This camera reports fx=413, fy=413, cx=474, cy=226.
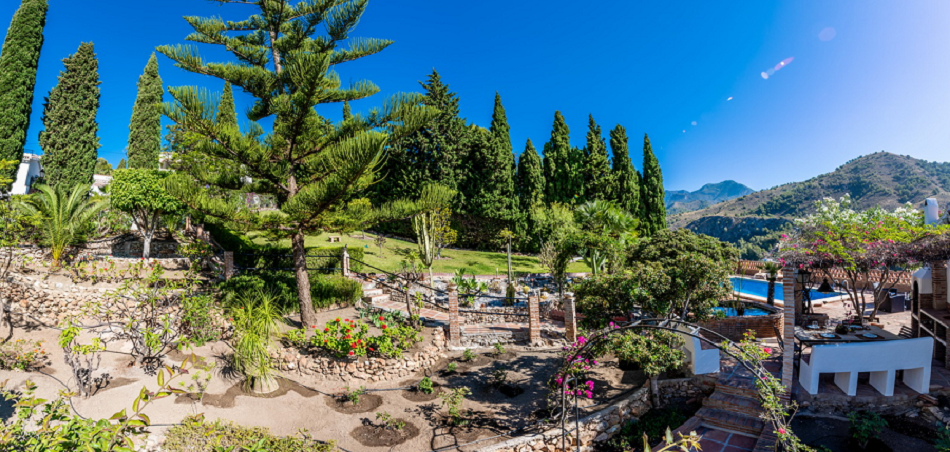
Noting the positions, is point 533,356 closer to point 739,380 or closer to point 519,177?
point 739,380

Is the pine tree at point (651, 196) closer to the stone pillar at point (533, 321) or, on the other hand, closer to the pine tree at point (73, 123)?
the stone pillar at point (533, 321)

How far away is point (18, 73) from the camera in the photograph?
1406cm

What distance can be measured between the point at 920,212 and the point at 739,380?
33.3 ft

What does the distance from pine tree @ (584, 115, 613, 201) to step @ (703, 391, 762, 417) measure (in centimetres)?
1755

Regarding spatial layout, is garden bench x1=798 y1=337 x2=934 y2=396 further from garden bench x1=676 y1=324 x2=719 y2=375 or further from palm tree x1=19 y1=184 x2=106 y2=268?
palm tree x1=19 y1=184 x2=106 y2=268

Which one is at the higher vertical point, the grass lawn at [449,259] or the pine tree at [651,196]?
the pine tree at [651,196]

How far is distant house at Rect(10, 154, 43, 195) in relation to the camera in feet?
63.9

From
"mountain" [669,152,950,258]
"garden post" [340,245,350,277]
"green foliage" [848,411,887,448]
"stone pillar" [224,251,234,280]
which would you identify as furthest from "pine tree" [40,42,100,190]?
"mountain" [669,152,950,258]

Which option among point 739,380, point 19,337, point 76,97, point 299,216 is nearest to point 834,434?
point 739,380

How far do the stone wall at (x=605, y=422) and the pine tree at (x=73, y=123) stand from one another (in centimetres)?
1812

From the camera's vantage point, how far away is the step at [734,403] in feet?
19.7

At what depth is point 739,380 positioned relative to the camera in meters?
6.52

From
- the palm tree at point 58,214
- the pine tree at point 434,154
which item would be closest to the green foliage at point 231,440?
the palm tree at point 58,214

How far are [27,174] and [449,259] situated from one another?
21362mm
